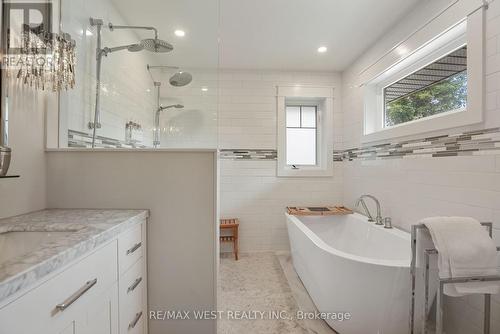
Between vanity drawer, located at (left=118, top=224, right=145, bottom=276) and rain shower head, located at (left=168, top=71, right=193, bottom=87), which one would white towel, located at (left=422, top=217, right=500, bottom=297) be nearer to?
vanity drawer, located at (left=118, top=224, right=145, bottom=276)

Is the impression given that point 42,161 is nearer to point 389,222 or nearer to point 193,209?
point 193,209

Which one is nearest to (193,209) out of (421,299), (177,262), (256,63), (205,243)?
(205,243)

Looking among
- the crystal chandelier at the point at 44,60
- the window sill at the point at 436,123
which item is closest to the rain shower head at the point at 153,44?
the crystal chandelier at the point at 44,60

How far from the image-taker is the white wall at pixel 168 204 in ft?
4.70

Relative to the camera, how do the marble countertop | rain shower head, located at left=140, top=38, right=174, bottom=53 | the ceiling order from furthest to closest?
rain shower head, located at left=140, top=38, right=174, bottom=53, the ceiling, the marble countertop

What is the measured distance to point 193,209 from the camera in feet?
4.84

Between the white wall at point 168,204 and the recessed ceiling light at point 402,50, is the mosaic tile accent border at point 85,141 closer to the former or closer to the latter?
the white wall at point 168,204

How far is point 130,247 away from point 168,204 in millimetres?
322

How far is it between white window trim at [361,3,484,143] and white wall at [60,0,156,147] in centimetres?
213

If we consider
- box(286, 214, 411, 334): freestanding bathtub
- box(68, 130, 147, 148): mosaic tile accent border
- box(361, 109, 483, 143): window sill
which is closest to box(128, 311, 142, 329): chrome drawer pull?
box(68, 130, 147, 148): mosaic tile accent border

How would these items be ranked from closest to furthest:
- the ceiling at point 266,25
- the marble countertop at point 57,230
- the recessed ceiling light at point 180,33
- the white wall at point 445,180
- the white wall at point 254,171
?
1. the marble countertop at point 57,230
2. the white wall at point 445,180
3. the ceiling at point 266,25
4. the recessed ceiling light at point 180,33
5. the white wall at point 254,171

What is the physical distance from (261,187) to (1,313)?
2.70 meters

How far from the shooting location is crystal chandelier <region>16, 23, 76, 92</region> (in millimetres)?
1169

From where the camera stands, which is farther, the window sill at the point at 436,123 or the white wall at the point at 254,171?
the white wall at the point at 254,171
